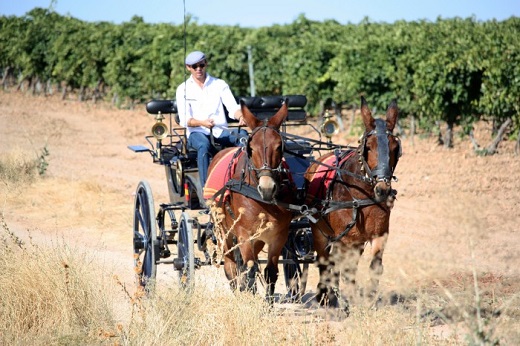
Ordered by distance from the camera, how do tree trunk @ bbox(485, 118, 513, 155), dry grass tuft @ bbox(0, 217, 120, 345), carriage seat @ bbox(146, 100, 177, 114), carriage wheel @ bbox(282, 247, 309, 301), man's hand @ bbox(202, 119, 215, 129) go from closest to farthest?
1. dry grass tuft @ bbox(0, 217, 120, 345)
2. carriage wheel @ bbox(282, 247, 309, 301)
3. man's hand @ bbox(202, 119, 215, 129)
4. carriage seat @ bbox(146, 100, 177, 114)
5. tree trunk @ bbox(485, 118, 513, 155)

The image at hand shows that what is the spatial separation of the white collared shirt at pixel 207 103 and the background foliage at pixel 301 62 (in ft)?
1.89

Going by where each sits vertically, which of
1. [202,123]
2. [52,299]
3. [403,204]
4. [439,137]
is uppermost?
[202,123]

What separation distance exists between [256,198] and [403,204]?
7109mm

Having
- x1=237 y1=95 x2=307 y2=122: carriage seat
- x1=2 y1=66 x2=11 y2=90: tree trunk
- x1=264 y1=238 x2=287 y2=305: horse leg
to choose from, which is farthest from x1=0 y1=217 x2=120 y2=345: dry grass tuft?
x1=2 y1=66 x2=11 y2=90: tree trunk

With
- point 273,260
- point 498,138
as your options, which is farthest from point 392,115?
point 498,138

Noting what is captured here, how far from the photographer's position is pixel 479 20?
124 ft

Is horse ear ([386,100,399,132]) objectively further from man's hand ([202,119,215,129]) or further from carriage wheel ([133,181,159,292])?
carriage wheel ([133,181,159,292])

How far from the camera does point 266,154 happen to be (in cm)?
689

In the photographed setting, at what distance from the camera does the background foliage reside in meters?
18.7

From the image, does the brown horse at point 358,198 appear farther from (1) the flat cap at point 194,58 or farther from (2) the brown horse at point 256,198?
(1) the flat cap at point 194,58

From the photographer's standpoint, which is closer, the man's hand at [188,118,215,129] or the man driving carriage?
the man's hand at [188,118,215,129]

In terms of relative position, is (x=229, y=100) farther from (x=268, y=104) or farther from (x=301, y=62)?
(x=301, y=62)

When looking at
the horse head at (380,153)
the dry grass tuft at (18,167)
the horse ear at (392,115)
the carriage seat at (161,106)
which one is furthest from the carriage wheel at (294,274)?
the dry grass tuft at (18,167)

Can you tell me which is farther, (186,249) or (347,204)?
(186,249)
